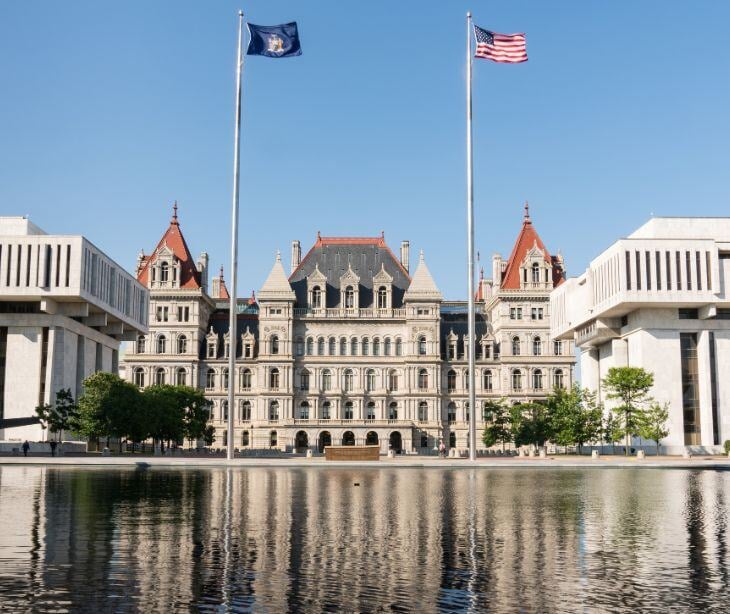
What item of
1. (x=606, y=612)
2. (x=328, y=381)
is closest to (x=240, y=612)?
(x=606, y=612)

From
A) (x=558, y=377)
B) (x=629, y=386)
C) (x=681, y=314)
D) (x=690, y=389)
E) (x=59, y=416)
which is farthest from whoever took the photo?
(x=558, y=377)

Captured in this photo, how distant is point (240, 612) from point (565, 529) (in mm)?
12435

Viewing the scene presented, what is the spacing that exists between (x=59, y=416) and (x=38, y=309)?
14.2 m

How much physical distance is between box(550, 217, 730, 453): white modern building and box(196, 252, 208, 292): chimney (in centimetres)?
6298

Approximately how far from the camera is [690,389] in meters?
95.4

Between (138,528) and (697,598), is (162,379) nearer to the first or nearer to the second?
(138,528)

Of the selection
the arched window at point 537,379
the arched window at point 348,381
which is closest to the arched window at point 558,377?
the arched window at point 537,379

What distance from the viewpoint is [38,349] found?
317ft

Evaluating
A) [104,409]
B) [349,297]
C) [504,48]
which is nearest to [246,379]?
[349,297]

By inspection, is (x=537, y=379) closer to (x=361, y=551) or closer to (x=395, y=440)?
(x=395, y=440)

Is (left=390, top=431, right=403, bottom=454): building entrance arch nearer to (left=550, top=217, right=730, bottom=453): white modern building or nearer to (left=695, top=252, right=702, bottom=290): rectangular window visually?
(left=550, top=217, right=730, bottom=453): white modern building

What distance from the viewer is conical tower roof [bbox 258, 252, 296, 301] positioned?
12975 cm

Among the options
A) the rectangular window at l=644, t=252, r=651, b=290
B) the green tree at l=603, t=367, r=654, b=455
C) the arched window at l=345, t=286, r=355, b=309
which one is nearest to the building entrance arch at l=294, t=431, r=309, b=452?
the arched window at l=345, t=286, r=355, b=309

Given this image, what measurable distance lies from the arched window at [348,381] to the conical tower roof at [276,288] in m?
13.4
